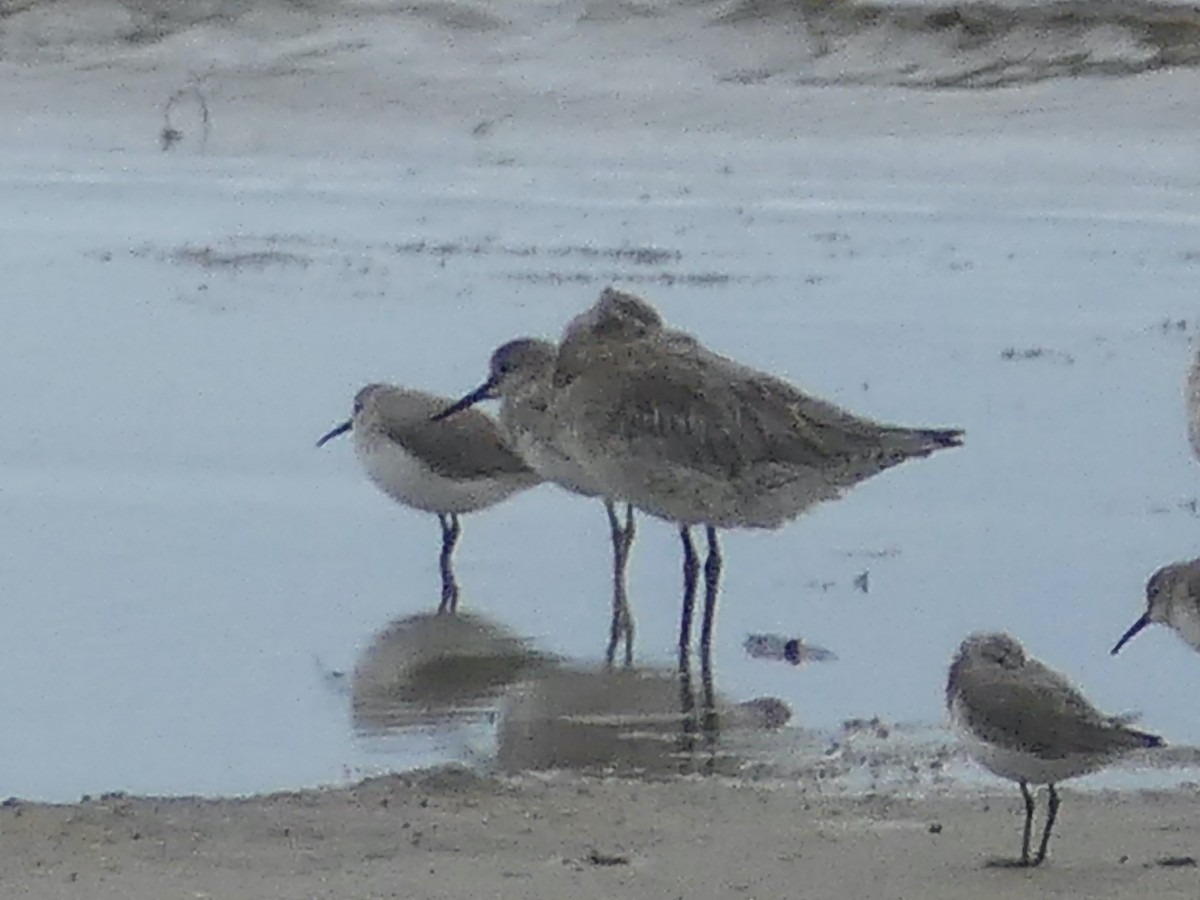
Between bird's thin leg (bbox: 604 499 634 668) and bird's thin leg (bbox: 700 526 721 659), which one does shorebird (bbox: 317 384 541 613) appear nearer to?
bird's thin leg (bbox: 604 499 634 668)

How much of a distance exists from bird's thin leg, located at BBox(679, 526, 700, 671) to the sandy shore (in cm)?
138

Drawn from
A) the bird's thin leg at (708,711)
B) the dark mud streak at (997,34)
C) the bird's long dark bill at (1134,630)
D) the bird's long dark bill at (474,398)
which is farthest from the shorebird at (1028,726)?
the dark mud streak at (997,34)

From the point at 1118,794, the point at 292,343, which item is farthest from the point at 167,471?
the point at 1118,794

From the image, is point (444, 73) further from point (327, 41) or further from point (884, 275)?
point (884, 275)

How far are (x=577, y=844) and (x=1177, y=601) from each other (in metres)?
2.01

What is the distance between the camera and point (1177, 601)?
7500mm

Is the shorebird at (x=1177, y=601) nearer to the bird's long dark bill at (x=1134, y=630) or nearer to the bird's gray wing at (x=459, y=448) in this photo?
the bird's long dark bill at (x=1134, y=630)

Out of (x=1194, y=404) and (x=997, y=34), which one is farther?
(x=997, y=34)

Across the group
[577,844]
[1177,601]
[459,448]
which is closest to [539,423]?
[459,448]

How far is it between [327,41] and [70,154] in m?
4.93

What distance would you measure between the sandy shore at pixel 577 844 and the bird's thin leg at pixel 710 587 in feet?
4.56

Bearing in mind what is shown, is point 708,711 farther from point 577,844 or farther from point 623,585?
point 577,844

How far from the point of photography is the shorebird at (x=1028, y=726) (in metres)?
5.90

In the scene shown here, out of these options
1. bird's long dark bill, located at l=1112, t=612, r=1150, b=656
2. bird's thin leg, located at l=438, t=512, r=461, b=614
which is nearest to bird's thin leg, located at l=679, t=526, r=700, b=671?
bird's thin leg, located at l=438, t=512, r=461, b=614
